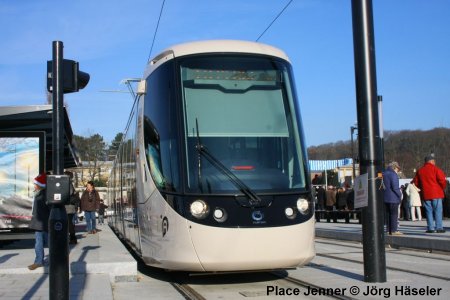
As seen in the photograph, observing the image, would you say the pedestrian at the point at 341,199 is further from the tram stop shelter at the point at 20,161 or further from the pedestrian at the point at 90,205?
the tram stop shelter at the point at 20,161

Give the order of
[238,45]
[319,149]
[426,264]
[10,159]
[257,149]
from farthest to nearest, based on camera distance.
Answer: [319,149] < [10,159] < [426,264] < [238,45] < [257,149]

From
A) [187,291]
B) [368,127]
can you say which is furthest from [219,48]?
[187,291]

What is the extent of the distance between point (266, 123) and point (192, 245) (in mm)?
2009

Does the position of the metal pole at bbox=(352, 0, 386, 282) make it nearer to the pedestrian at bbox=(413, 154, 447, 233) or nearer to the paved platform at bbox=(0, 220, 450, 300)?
the paved platform at bbox=(0, 220, 450, 300)

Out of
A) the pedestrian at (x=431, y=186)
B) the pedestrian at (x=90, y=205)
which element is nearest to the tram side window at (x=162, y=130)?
the pedestrian at (x=431, y=186)

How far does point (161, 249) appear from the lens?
786cm

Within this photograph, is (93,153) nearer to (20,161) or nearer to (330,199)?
(330,199)

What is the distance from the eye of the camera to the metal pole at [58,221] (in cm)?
552

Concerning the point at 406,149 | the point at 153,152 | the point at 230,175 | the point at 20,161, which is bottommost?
the point at 230,175

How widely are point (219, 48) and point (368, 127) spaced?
7.88 ft

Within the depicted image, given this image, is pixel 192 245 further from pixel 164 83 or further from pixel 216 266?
pixel 164 83

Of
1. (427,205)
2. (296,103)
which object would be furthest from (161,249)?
(427,205)

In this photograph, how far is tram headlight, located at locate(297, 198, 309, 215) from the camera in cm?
767

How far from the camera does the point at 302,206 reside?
7.70 meters
